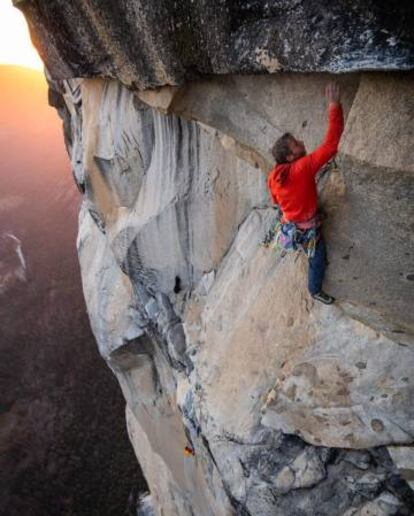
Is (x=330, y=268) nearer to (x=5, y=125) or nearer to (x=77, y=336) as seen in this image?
(x=77, y=336)

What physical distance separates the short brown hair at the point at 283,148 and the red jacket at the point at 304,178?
0.07 metres

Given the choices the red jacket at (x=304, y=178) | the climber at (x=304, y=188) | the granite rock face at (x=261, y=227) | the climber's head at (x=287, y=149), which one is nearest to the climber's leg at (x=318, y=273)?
the climber at (x=304, y=188)

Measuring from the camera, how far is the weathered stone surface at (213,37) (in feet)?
8.61

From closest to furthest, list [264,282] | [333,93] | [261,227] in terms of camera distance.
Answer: [333,93]
[264,282]
[261,227]

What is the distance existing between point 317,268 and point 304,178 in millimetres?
1092

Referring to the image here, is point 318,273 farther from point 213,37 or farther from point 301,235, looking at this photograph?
point 213,37

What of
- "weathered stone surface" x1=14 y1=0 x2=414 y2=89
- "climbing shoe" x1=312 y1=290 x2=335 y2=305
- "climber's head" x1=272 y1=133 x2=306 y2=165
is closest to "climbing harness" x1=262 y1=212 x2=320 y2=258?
"climbing shoe" x1=312 y1=290 x2=335 y2=305

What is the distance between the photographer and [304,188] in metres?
3.70

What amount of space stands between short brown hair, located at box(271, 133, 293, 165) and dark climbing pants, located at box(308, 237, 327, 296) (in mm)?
968

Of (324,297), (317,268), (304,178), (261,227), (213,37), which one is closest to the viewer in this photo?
(304,178)

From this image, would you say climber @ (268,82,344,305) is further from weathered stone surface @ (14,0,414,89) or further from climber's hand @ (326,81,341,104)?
weathered stone surface @ (14,0,414,89)

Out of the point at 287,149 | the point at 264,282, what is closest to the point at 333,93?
the point at 287,149

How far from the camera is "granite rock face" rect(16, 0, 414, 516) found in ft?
10.7

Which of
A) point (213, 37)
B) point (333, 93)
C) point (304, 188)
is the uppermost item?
point (213, 37)
